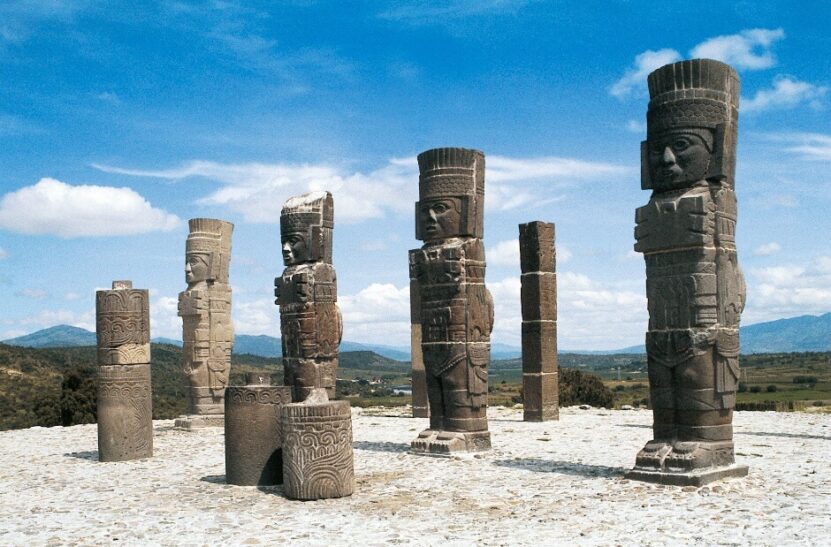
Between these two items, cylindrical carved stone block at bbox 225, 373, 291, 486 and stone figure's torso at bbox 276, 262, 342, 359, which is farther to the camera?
stone figure's torso at bbox 276, 262, 342, 359

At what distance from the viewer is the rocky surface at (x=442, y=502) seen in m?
7.29

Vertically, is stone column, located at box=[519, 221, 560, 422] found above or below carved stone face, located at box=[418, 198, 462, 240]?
below

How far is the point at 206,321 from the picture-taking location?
18.6 metres

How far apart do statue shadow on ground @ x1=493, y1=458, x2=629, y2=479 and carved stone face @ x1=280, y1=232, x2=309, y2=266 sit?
5669mm

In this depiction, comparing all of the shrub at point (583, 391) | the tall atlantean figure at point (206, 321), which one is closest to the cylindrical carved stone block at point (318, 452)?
the tall atlantean figure at point (206, 321)

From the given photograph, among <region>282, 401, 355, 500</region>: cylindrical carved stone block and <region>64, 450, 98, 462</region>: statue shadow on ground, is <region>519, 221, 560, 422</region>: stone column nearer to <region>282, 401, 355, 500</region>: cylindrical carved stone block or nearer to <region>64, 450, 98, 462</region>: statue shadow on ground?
→ <region>64, 450, 98, 462</region>: statue shadow on ground

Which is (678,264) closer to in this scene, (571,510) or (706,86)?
(706,86)

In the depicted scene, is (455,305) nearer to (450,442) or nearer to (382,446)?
(450,442)

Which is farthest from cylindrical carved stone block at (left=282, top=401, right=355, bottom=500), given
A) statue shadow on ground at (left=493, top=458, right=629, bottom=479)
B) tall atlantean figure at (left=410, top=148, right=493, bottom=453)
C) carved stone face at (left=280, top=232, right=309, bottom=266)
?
carved stone face at (left=280, top=232, right=309, bottom=266)

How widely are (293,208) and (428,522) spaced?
868 centimetres

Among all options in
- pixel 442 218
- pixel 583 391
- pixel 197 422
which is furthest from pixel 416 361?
pixel 583 391

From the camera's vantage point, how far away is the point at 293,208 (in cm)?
1534

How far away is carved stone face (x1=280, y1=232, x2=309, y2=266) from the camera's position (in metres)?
15.2

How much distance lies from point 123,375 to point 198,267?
5804mm
